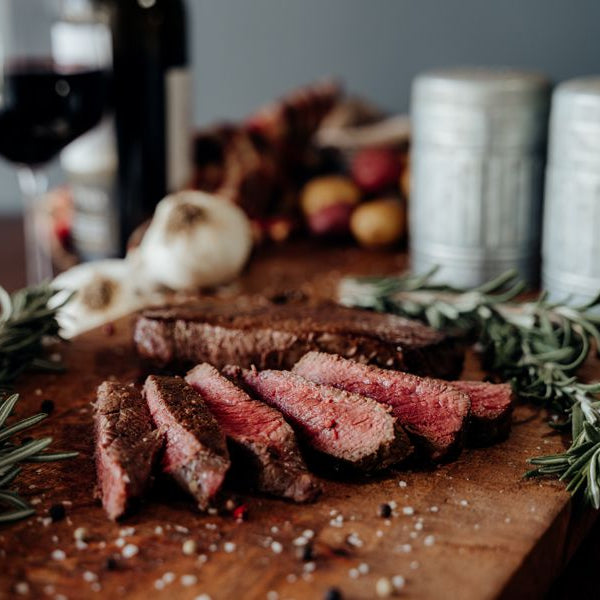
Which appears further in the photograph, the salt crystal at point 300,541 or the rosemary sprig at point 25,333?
the rosemary sprig at point 25,333

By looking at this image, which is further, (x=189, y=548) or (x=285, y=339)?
(x=285, y=339)

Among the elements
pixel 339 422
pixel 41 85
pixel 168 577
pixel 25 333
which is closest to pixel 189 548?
pixel 168 577

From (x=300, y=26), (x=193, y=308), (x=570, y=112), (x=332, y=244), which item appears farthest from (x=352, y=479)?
(x=300, y=26)

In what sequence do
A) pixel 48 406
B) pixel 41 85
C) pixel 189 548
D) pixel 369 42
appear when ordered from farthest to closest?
pixel 369 42, pixel 41 85, pixel 48 406, pixel 189 548

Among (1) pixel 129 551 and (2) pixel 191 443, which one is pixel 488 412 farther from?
(1) pixel 129 551

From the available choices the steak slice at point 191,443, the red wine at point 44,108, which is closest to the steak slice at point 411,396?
the steak slice at point 191,443

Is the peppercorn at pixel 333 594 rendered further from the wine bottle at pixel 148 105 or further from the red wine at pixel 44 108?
the wine bottle at pixel 148 105
